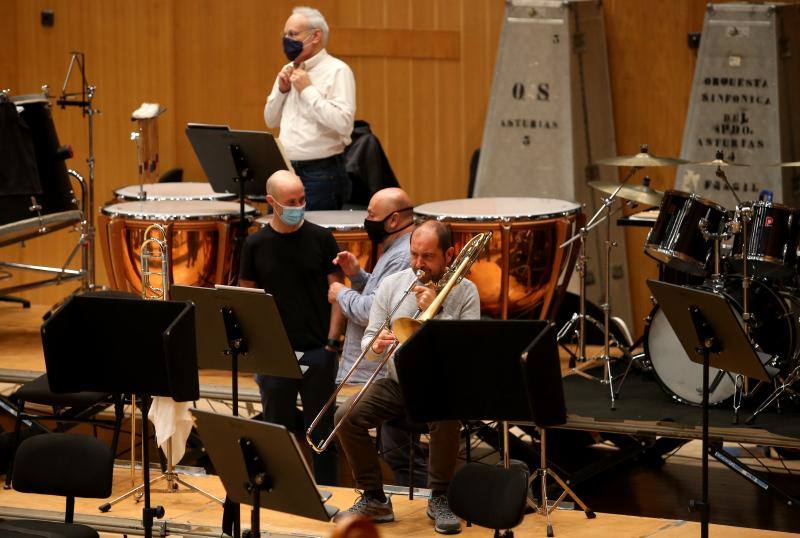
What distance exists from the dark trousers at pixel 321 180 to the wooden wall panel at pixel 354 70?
1.90 m

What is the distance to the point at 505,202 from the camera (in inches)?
319

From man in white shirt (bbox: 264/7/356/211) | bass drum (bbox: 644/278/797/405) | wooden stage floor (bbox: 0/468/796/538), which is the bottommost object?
wooden stage floor (bbox: 0/468/796/538)

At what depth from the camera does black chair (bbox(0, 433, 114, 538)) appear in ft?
16.8

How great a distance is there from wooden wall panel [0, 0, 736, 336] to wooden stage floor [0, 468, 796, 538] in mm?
3401

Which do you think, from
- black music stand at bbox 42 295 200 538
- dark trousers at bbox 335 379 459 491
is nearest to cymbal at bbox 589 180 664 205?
dark trousers at bbox 335 379 459 491

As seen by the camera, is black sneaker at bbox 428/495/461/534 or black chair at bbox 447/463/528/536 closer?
black chair at bbox 447/463/528/536

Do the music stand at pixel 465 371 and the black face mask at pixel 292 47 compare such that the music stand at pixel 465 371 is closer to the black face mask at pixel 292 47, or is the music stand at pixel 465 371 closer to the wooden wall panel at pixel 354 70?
the black face mask at pixel 292 47

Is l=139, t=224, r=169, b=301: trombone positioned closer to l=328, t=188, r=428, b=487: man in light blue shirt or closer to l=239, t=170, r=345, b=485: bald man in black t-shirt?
l=239, t=170, r=345, b=485: bald man in black t-shirt

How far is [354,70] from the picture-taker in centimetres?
989

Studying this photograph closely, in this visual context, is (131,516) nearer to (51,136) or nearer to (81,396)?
(81,396)

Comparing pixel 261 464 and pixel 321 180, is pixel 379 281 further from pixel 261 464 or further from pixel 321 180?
pixel 261 464

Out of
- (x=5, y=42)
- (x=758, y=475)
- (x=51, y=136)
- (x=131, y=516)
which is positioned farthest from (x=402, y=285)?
(x=5, y=42)

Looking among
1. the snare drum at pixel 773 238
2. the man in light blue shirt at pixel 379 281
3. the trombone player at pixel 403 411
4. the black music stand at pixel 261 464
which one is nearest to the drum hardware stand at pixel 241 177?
the man in light blue shirt at pixel 379 281

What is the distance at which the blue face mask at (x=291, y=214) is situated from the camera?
6.56m
